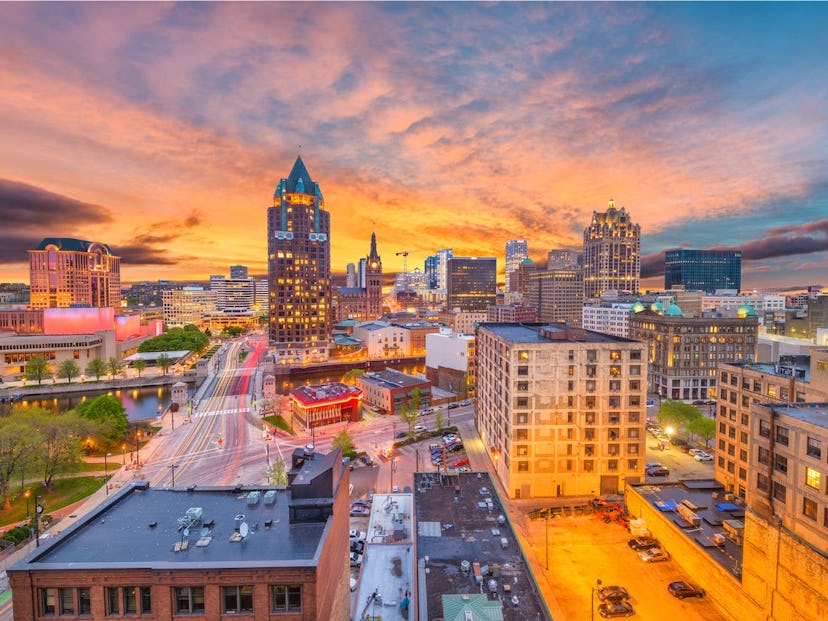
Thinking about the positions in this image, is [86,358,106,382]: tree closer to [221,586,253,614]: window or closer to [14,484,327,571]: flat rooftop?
[14,484,327,571]: flat rooftop

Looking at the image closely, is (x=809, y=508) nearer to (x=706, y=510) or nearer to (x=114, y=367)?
(x=706, y=510)

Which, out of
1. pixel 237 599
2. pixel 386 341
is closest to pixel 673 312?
pixel 386 341

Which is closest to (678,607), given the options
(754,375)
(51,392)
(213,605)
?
(754,375)

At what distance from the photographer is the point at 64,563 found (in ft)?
74.5

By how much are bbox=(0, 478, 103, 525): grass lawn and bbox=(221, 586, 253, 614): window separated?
4790 centimetres

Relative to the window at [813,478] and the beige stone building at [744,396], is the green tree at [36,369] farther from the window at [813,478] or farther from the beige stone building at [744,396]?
the window at [813,478]

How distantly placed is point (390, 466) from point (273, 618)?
48954mm

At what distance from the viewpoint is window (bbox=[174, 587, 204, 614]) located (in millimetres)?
22750

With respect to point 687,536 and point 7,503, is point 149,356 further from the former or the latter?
point 687,536

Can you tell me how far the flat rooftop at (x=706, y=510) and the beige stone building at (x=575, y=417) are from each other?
5530 millimetres

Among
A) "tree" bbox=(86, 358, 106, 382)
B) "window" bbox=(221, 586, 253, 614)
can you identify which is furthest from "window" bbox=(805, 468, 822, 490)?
"tree" bbox=(86, 358, 106, 382)

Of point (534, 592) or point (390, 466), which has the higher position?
point (534, 592)

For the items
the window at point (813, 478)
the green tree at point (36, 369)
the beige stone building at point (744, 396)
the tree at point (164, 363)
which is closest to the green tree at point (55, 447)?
the window at point (813, 478)

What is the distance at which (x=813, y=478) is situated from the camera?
32.2m
